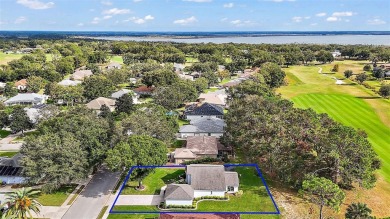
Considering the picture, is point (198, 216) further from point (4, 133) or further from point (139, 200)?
point (4, 133)

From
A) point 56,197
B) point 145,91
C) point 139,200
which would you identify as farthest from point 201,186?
point 145,91

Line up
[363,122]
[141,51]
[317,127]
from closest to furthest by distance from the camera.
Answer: [317,127] → [363,122] → [141,51]

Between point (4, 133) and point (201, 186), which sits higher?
point (201, 186)

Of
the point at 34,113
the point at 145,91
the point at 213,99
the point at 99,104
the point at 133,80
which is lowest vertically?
the point at 145,91

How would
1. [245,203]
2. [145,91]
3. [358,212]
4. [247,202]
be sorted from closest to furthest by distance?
[358,212], [245,203], [247,202], [145,91]

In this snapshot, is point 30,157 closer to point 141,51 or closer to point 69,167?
point 69,167

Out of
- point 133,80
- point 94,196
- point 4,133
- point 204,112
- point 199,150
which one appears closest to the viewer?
point 94,196

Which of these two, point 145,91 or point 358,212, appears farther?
point 145,91

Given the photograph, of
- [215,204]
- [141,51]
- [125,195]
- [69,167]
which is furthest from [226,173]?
[141,51]
